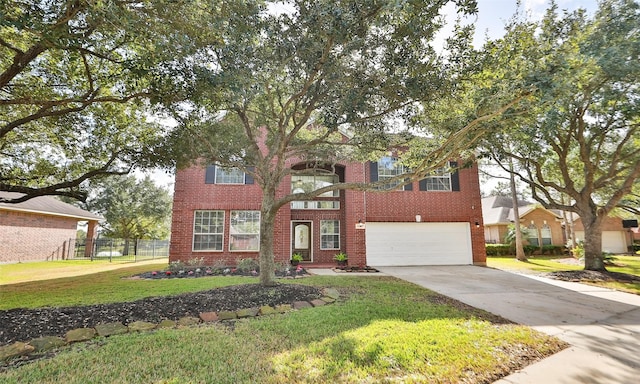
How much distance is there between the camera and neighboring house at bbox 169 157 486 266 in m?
13.1

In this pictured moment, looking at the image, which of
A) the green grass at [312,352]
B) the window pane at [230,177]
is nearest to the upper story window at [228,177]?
the window pane at [230,177]

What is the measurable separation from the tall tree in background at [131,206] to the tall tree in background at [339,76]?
2465 cm

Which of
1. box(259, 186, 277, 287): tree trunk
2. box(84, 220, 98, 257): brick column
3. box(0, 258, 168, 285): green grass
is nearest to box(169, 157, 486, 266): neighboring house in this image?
box(0, 258, 168, 285): green grass

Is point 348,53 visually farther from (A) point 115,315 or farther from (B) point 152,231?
(B) point 152,231

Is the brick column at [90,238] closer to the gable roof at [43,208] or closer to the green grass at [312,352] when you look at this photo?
the gable roof at [43,208]

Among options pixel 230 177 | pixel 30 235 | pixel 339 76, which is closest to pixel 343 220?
pixel 230 177

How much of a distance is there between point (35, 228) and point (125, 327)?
18.4 metres

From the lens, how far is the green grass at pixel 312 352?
3062 mm

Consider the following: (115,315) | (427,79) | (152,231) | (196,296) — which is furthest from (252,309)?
(152,231)

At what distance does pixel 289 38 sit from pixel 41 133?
8.96 meters

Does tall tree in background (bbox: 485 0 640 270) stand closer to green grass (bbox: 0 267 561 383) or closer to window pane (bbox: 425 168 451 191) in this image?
window pane (bbox: 425 168 451 191)

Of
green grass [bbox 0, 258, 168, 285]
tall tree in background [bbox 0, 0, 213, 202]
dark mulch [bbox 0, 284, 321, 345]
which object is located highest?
tall tree in background [bbox 0, 0, 213, 202]

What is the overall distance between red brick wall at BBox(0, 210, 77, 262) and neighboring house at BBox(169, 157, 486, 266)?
399 inches

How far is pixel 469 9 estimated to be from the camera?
4.64m
